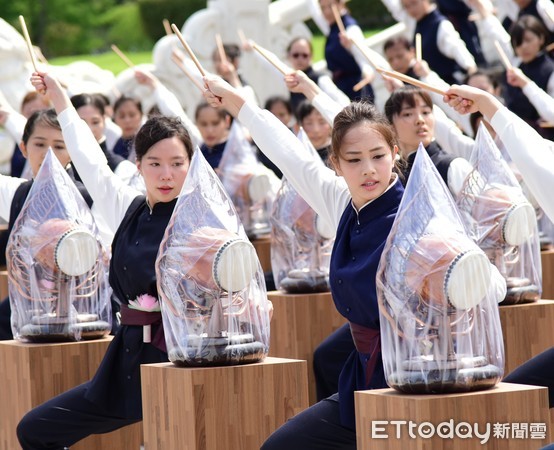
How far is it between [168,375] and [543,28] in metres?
4.02

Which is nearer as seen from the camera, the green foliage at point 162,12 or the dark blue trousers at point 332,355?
the dark blue trousers at point 332,355

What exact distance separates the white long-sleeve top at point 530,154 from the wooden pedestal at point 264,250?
3065 millimetres

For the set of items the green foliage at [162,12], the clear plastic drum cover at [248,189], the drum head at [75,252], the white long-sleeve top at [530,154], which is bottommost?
the drum head at [75,252]

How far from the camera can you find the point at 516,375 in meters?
3.27

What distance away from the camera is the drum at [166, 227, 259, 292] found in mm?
3215

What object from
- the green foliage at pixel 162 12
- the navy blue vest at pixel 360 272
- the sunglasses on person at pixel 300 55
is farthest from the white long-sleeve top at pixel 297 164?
the green foliage at pixel 162 12

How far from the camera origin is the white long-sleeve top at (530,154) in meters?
2.80

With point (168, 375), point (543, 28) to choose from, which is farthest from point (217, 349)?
point (543, 28)

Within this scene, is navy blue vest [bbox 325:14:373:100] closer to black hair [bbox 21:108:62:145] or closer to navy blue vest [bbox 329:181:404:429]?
black hair [bbox 21:108:62:145]

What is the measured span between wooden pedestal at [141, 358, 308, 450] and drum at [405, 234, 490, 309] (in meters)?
0.67

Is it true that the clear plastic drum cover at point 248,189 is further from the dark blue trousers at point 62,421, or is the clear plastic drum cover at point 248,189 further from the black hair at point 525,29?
the dark blue trousers at point 62,421

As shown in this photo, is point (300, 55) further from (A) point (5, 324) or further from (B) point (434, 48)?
(A) point (5, 324)

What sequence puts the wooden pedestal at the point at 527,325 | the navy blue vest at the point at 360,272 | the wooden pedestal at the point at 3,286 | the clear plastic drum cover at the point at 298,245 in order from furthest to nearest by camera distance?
the wooden pedestal at the point at 3,286, the clear plastic drum cover at the point at 298,245, the wooden pedestal at the point at 527,325, the navy blue vest at the point at 360,272

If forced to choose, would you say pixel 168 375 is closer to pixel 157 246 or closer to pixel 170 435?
pixel 170 435
